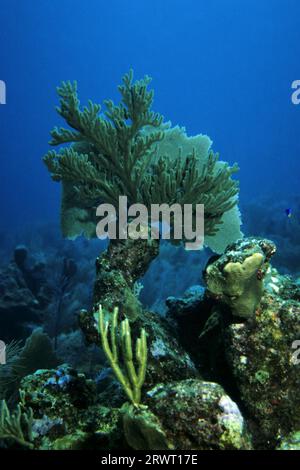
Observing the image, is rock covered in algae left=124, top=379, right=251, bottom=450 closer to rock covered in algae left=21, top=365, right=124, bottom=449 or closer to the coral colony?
the coral colony

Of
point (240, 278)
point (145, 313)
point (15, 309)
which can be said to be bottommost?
point (15, 309)

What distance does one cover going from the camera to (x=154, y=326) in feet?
12.3

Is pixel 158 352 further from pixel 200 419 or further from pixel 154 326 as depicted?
pixel 200 419

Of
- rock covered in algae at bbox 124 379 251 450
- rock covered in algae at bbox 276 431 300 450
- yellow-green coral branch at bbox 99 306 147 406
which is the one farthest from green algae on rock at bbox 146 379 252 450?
rock covered in algae at bbox 276 431 300 450

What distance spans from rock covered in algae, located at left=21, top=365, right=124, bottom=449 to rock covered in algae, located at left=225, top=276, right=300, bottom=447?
3.97 feet

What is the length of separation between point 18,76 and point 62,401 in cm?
12005

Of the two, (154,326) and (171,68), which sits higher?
(171,68)

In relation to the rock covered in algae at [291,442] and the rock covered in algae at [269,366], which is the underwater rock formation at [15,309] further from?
the rock covered in algae at [291,442]

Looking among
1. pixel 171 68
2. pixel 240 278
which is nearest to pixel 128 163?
pixel 240 278

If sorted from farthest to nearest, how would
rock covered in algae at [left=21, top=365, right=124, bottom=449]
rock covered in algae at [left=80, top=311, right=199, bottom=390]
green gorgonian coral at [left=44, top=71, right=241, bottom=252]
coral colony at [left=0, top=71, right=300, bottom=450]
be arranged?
1. green gorgonian coral at [left=44, top=71, right=241, bottom=252]
2. rock covered in algae at [left=80, top=311, right=199, bottom=390]
3. rock covered in algae at [left=21, top=365, right=124, bottom=449]
4. coral colony at [left=0, top=71, right=300, bottom=450]

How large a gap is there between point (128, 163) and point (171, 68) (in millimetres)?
156593

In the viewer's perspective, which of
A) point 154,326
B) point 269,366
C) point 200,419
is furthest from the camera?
point 154,326

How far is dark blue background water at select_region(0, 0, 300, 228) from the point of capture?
106 meters
